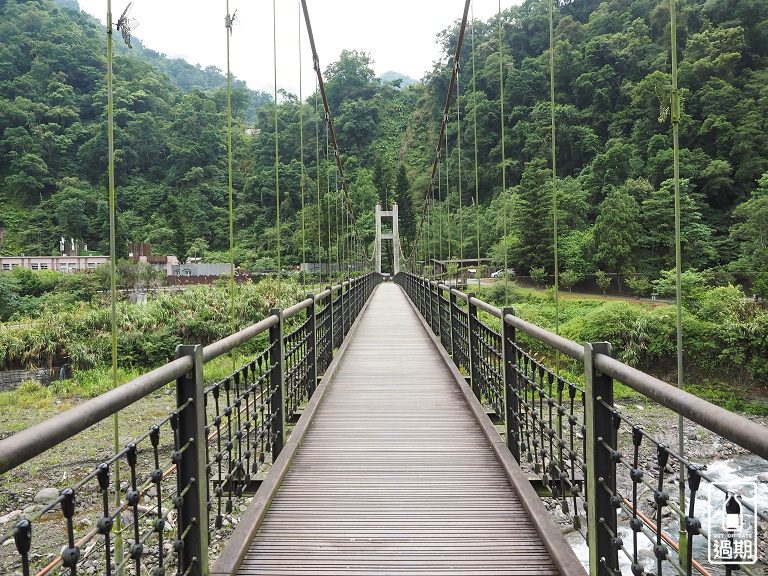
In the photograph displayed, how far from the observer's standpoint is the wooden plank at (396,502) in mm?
1720

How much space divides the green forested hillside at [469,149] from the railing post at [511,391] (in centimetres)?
→ 151

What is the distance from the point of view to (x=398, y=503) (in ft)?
7.07

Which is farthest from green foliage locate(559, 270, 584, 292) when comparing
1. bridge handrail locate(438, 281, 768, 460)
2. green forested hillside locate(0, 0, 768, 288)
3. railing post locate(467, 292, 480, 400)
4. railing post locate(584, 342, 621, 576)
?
railing post locate(584, 342, 621, 576)

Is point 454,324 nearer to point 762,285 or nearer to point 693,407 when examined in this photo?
point 693,407

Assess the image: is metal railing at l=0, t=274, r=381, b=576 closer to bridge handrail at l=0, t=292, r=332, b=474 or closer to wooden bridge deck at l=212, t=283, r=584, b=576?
bridge handrail at l=0, t=292, r=332, b=474

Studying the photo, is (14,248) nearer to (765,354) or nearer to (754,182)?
(765,354)

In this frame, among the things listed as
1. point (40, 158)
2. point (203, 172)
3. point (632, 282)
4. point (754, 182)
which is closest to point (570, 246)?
point (632, 282)

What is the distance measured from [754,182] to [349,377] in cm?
2448

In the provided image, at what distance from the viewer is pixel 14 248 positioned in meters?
26.7

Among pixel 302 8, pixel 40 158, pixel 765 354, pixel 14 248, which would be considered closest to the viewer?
pixel 302 8

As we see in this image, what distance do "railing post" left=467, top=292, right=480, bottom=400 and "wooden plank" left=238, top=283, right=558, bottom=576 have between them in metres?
0.17

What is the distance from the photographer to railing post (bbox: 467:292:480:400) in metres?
3.79

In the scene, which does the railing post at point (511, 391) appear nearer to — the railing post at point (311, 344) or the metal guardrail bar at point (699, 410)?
the metal guardrail bar at point (699, 410)

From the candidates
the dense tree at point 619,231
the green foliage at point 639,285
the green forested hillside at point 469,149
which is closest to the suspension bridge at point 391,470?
the green forested hillside at point 469,149
